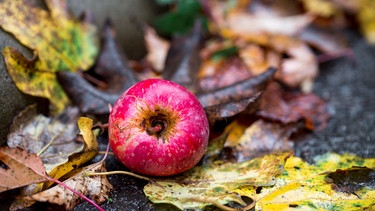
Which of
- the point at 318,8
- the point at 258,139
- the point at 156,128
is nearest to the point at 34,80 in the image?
the point at 156,128

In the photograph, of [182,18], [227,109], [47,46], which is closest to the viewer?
[227,109]

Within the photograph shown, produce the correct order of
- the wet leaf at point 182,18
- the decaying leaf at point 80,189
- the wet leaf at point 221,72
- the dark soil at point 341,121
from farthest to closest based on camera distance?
1. the wet leaf at point 182,18
2. the wet leaf at point 221,72
3. the dark soil at point 341,121
4. the decaying leaf at point 80,189

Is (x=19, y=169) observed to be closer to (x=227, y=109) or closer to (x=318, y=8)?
(x=227, y=109)

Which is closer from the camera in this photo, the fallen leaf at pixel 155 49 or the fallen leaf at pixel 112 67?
the fallen leaf at pixel 112 67

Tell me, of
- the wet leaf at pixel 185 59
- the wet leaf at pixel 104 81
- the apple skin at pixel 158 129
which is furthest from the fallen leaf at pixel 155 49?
the apple skin at pixel 158 129

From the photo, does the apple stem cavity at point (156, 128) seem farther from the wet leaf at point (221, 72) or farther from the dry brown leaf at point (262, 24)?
the dry brown leaf at point (262, 24)

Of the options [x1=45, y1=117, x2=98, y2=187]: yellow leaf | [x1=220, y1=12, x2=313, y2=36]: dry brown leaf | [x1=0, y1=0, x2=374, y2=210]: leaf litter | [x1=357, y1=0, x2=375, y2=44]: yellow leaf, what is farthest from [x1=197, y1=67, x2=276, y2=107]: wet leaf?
[x1=357, y1=0, x2=375, y2=44]: yellow leaf
